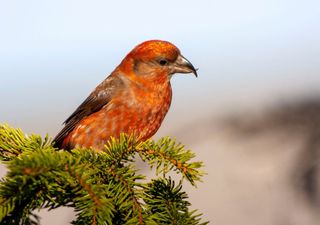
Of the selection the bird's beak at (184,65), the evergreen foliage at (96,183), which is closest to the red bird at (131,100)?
the bird's beak at (184,65)

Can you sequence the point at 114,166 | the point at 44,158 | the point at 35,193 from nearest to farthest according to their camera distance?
1. the point at 44,158
2. the point at 35,193
3. the point at 114,166

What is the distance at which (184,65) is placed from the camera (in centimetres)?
488

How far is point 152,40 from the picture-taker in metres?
4.77

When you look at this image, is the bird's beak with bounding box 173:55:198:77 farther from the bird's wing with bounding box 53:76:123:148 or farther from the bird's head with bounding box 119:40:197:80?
the bird's wing with bounding box 53:76:123:148

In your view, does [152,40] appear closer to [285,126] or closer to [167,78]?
[167,78]

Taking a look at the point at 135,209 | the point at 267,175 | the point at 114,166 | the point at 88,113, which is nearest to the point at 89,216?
the point at 135,209

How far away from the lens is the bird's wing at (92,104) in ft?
16.1

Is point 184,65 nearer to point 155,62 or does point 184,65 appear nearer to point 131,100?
point 155,62

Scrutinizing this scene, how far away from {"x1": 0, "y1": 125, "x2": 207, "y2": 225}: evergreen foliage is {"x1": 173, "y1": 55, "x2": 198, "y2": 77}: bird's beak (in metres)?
1.67

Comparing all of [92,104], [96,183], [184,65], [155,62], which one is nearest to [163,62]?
[155,62]

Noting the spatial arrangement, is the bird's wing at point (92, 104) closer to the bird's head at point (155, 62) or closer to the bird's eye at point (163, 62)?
the bird's head at point (155, 62)

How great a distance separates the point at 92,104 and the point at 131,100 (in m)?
0.39

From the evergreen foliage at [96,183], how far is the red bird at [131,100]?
1298mm

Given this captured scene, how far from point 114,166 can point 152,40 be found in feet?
5.82
